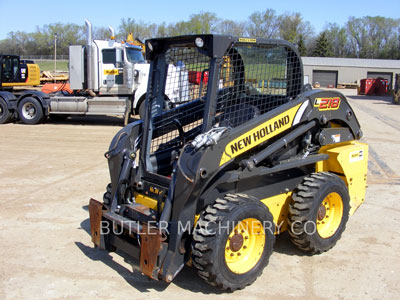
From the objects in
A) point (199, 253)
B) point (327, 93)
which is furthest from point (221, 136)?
point (327, 93)

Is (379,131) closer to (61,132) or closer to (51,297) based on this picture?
(61,132)

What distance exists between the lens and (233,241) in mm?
3996

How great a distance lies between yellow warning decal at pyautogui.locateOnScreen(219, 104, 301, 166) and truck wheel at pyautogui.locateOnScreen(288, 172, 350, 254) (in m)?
0.75

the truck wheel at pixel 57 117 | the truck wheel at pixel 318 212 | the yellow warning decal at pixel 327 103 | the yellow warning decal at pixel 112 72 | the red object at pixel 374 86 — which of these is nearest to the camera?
the truck wheel at pixel 318 212

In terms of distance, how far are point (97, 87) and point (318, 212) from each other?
11.4m

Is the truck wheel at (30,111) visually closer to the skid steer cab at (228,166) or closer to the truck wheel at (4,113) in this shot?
the truck wheel at (4,113)

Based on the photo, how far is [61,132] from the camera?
531 inches

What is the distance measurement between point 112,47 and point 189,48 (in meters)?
10.6

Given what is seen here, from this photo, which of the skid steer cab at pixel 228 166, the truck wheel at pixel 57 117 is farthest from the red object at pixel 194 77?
the truck wheel at pixel 57 117

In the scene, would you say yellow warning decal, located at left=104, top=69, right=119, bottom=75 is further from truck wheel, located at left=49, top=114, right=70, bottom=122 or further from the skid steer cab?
the skid steer cab

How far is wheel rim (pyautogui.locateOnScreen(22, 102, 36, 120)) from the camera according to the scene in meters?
15.4

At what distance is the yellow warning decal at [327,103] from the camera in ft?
15.8

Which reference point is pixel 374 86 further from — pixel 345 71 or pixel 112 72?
pixel 112 72

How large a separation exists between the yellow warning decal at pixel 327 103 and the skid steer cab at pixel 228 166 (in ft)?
0.06
